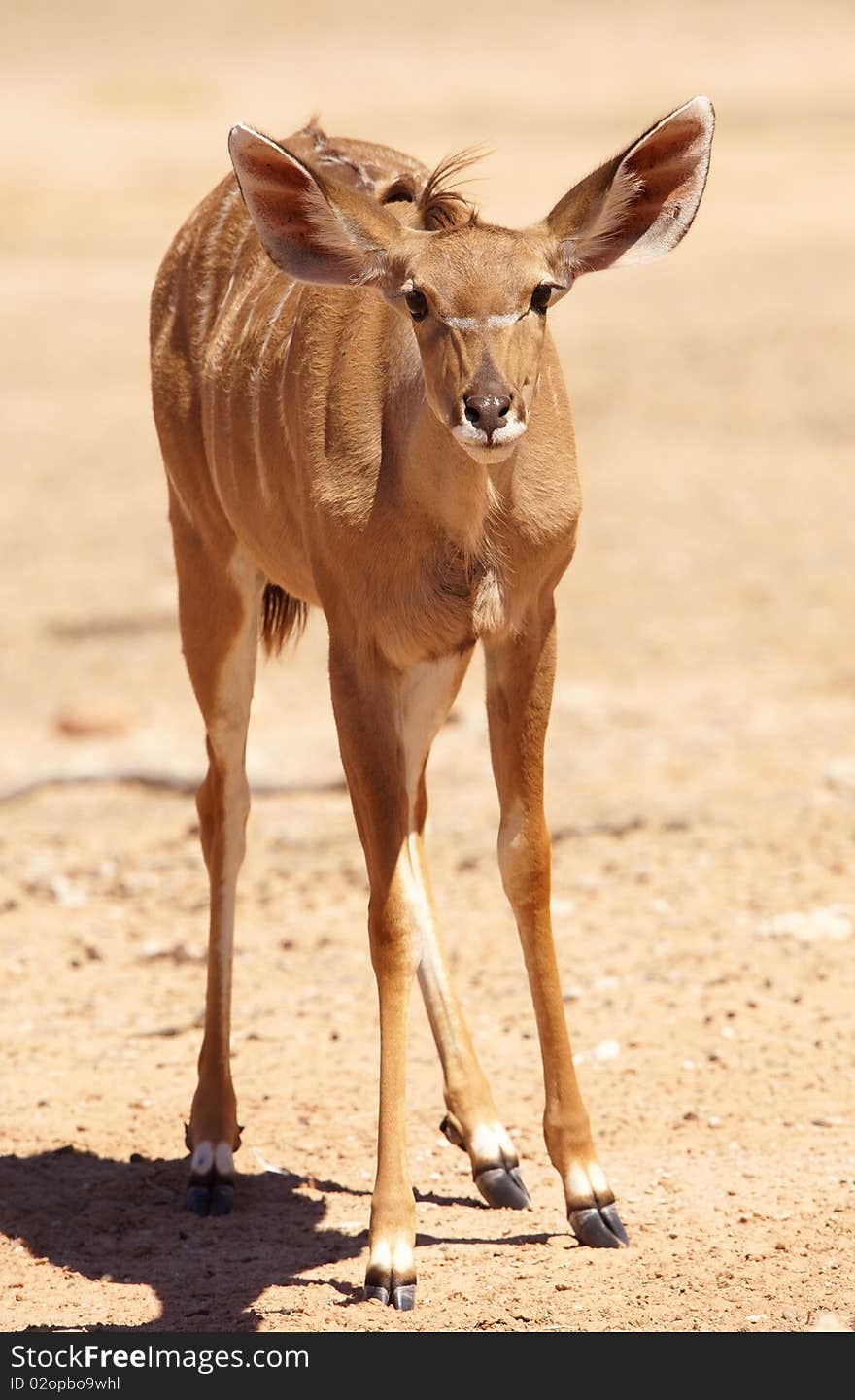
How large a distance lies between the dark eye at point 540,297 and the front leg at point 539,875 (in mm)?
747

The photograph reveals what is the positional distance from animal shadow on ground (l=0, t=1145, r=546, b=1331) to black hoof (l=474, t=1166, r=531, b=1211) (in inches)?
1.8

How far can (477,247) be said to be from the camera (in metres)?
4.30

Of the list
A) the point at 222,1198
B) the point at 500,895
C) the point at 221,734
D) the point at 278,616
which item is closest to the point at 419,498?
the point at 221,734

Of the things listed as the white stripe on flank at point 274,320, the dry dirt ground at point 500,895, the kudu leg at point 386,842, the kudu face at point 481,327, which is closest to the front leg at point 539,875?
the dry dirt ground at point 500,895

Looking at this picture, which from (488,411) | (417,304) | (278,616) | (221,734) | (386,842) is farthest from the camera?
(278,616)

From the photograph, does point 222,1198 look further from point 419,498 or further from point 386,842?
point 419,498

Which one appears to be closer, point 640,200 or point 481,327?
point 481,327

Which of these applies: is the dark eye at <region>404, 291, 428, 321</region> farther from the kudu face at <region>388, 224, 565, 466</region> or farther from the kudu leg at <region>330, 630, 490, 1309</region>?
the kudu leg at <region>330, 630, 490, 1309</region>

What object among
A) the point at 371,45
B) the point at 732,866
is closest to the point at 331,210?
the point at 732,866

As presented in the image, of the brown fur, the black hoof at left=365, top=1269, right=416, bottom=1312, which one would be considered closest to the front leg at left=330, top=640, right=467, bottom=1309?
the black hoof at left=365, top=1269, right=416, bottom=1312

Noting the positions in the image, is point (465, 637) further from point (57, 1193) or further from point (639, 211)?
point (57, 1193)

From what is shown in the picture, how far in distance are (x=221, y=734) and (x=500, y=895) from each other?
2.10m

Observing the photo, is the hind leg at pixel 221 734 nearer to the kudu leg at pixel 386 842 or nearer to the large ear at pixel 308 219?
the kudu leg at pixel 386 842

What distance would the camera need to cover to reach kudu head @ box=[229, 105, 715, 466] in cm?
415
